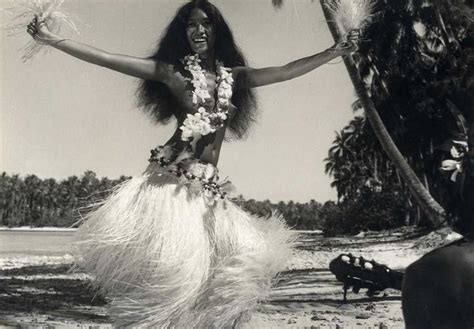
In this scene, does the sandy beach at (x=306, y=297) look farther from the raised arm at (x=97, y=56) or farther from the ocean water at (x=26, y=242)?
the raised arm at (x=97, y=56)

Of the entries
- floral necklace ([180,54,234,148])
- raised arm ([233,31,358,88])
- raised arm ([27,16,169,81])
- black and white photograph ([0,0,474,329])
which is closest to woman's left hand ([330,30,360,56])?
raised arm ([233,31,358,88])

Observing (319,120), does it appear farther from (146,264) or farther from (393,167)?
(146,264)

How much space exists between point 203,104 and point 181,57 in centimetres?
25

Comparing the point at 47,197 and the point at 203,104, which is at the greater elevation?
the point at 203,104

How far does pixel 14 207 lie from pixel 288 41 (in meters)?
1.86

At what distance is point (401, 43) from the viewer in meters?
3.17

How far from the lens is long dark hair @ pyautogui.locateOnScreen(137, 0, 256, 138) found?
2635mm

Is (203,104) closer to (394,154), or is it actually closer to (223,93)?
(223,93)

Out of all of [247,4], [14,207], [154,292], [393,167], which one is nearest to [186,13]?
[247,4]

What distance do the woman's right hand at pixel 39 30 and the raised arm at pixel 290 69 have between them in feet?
2.59

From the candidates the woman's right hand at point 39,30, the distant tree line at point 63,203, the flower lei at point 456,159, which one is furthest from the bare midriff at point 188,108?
the flower lei at point 456,159

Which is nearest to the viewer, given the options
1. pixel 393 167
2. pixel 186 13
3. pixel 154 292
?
pixel 154 292

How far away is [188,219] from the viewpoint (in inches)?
94.0

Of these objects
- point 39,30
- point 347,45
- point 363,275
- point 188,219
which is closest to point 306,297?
point 363,275
